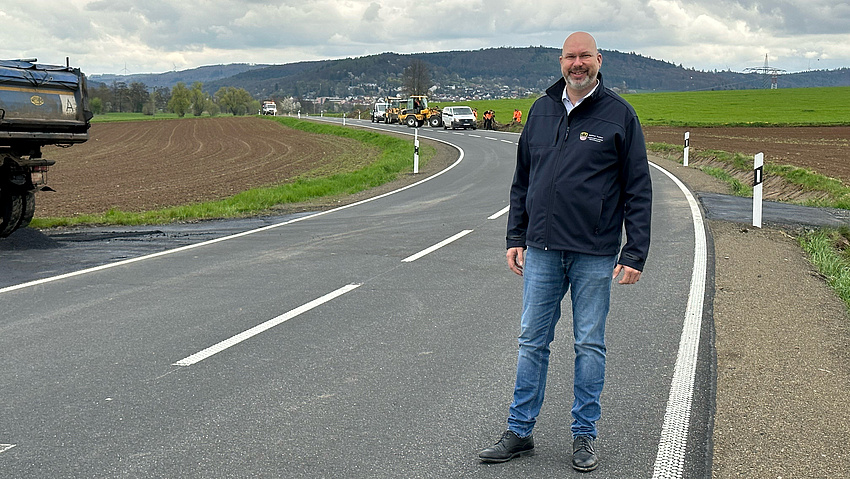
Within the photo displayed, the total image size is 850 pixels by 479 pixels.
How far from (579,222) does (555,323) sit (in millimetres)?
544

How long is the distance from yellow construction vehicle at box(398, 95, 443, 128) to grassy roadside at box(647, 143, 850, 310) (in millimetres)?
28031

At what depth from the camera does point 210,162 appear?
3469 centimetres

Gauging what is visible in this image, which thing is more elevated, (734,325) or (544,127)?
(544,127)

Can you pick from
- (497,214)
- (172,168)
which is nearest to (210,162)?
(172,168)

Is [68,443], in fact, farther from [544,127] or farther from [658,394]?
[658,394]

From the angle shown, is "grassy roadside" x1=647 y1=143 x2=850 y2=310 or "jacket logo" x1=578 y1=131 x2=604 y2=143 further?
"grassy roadside" x1=647 y1=143 x2=850 y2=310

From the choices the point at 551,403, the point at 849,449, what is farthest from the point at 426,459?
the point at 849,449

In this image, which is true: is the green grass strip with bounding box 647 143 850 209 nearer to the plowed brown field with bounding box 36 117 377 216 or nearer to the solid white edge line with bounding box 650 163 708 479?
the solid white edge line with bounding box 650 163 708 479

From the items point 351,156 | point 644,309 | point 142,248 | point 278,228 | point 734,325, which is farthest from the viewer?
point 351,156

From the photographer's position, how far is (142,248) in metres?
11.5

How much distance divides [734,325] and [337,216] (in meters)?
9.11

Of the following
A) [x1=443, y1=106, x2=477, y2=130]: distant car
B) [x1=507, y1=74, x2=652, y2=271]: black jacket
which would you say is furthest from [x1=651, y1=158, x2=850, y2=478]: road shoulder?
[x1=443, y1=106, x2=477, y2=130]: distant car

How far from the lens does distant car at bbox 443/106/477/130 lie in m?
55.3

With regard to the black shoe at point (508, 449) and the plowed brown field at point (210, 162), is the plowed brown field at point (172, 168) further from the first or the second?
the black shoe at point (508, 449)
